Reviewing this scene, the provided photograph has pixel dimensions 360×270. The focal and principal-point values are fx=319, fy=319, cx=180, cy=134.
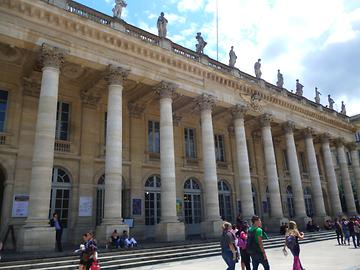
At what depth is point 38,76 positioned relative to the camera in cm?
1645

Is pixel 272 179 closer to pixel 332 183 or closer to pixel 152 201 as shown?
pixel 152 201

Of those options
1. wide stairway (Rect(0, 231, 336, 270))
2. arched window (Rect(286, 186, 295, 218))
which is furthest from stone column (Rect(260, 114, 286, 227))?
arched window (Rect(286, 186, 295, 218))

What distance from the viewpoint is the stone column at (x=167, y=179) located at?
15.5 meters

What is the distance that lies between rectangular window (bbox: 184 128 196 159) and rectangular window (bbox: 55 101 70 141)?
8.46m

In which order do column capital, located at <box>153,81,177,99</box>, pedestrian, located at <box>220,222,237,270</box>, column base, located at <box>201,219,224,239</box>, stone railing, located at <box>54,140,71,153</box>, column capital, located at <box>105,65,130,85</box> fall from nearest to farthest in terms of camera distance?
pedestrian, located at <box>220,222,237,270</box>
column capital, located at <box>105,65,130,85</box>
stone railing, located at <box>54,140,71,153</box>
column base, located at <box>201,219,224,239</box>
column capital, located at <box>153,81,177,99</box>

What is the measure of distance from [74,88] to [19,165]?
525 centimetres

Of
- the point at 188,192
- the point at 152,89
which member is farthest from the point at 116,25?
the point at 188,192

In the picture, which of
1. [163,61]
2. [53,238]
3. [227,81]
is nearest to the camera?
[53,238]

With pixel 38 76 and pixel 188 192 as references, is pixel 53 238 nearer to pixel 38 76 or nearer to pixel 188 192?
pixel 38 76

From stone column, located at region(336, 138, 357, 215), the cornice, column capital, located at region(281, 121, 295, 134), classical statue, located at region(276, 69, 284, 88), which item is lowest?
stone column, located at region(336, 138, 357, 215)

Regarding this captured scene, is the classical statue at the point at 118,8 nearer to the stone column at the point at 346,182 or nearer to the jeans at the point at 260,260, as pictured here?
the jeans at the point at 260,260

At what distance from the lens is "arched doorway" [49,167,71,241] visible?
16062mm

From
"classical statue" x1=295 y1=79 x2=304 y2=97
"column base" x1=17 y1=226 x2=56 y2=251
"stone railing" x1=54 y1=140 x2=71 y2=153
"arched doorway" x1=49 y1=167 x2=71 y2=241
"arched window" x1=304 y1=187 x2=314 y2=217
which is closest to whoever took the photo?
"column base" x1=17 y1=226 x2=56 y2=251

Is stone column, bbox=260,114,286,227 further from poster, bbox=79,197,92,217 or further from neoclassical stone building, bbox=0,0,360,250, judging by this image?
poster, bbox=79,197,92,217
